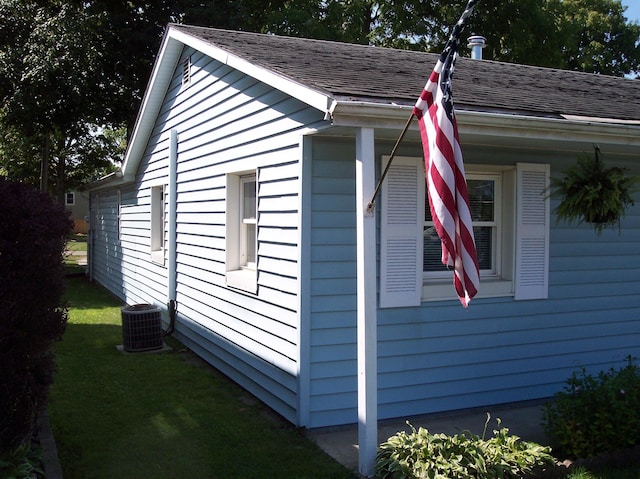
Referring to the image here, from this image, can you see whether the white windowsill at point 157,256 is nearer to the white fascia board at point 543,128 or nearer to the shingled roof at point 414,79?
the shingled roof at point 414,79

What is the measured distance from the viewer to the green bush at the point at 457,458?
3.97 m

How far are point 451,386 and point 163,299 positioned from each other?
5.63m

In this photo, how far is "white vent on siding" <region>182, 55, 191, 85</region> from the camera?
884 centimetres

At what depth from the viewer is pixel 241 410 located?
6.06 metres

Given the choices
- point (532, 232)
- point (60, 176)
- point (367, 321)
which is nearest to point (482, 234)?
point (532, 232)

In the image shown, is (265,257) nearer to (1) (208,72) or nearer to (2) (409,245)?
(2) (409,245)

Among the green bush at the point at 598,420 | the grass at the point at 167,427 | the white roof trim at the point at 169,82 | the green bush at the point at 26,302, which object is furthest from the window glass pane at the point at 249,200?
the green bush at the point at 598,420

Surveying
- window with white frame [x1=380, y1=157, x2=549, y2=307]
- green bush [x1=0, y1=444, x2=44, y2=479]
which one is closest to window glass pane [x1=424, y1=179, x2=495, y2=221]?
window with white frame [x1=380, y1=157, x2=549, y2=307]

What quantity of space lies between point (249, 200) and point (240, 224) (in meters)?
0.30

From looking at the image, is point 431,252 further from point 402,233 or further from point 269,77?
point 269,77

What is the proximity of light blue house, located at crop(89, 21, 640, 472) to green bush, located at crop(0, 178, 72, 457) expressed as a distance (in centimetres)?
199

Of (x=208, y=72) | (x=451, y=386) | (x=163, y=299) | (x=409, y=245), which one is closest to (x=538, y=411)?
(x=451, y=386)

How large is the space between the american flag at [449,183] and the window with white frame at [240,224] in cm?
357

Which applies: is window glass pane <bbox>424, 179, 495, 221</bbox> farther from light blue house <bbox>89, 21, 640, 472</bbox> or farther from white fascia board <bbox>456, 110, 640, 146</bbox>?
white fascia board <bbox>456, 110, 640, 146</bbox>
